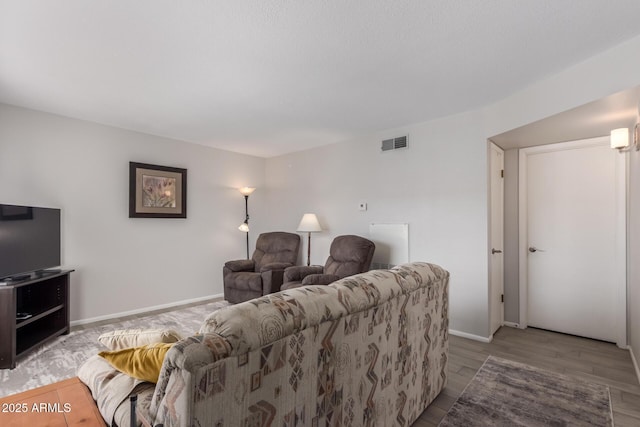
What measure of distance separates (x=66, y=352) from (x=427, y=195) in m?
3.89

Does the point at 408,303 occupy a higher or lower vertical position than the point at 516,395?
higher

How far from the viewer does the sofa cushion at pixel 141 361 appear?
3.75 feet

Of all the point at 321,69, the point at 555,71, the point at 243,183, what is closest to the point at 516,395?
the point at 555,71

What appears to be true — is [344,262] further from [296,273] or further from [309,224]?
[309,224]

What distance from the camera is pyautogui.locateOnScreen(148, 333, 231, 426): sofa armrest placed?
80cm

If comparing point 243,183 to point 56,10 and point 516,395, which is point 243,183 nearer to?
point 56,10

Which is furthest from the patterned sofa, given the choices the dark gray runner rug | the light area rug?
the light area rug

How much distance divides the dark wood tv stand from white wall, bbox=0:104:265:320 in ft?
1.12

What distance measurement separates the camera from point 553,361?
2730 millimetres

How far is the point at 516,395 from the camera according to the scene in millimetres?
2174

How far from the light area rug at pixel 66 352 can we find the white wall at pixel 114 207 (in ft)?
1.34

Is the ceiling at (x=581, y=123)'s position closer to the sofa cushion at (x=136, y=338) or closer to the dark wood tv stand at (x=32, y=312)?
the sofa cushion at (x=136, y=338)

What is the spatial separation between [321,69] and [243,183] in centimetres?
325

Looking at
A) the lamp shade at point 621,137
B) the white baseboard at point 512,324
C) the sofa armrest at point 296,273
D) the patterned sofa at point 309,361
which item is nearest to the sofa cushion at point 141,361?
the patterned sofa at point 309,361
